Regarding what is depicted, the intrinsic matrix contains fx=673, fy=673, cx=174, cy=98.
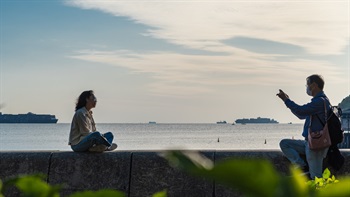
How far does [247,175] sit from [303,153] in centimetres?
859

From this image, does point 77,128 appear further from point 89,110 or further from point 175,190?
point 175,190

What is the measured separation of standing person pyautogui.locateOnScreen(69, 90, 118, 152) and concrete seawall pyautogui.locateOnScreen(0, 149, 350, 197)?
0.21m

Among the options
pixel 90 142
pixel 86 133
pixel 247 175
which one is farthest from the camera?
pixel 86 133

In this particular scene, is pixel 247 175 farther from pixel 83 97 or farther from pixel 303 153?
pixel 83 97

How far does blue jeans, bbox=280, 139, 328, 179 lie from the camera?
8.62m

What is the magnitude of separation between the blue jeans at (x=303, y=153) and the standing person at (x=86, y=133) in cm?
246

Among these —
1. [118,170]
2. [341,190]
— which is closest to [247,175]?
[341,190]

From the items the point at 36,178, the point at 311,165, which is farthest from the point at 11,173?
the point at 36,178

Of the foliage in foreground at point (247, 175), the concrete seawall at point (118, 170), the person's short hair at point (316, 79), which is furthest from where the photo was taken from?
the concrete seawall at point (118, 170)

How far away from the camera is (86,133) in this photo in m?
9.73

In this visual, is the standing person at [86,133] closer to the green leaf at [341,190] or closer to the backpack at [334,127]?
the backpack at [334,127]

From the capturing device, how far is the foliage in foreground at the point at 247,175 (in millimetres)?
647

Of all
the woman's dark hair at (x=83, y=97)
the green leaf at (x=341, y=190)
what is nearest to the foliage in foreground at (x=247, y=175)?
the green leaf at (x=341, y=190)

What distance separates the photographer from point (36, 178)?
97 cm
